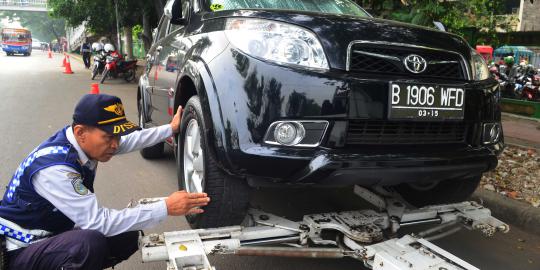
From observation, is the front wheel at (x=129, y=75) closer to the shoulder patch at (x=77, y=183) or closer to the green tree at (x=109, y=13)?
the green tree at (x=109, y=13)

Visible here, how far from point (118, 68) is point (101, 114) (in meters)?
13.6

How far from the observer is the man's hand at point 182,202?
2.04 meters

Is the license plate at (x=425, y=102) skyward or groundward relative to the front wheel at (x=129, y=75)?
skyward

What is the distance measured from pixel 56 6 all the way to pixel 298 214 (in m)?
24.0

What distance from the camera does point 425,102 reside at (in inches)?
88.4

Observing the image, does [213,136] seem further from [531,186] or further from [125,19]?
[125,19]

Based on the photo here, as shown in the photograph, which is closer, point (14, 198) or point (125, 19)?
point (14, 198)

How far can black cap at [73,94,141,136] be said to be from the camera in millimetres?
1933

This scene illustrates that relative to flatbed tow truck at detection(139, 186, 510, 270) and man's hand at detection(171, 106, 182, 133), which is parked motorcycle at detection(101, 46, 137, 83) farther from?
flatbed tow truck at detection(139, 186, 510, 270)

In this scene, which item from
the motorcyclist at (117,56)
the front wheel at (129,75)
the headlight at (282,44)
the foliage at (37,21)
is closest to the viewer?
the headlight at (282,44)

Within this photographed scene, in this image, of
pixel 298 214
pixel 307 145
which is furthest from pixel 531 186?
pixel 307 145

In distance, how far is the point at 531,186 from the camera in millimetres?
4082

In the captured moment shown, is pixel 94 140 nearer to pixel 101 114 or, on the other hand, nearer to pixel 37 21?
pixel 101 114

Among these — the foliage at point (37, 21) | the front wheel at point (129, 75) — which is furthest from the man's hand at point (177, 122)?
the foliage at point (37, 21)
